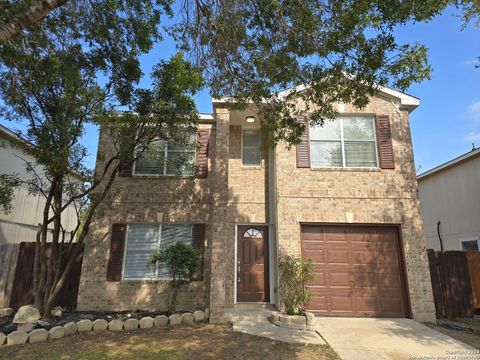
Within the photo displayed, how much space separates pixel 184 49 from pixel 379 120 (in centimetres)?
637

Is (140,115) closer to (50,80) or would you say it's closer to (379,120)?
(50,80)

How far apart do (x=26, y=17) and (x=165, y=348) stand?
20.2ft

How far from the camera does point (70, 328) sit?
689cm

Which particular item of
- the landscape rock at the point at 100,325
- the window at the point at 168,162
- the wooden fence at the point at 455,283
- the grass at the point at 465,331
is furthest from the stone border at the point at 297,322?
the window at the point at 168,162

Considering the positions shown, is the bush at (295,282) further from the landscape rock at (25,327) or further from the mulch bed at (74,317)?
the landscape rock at (25,327)

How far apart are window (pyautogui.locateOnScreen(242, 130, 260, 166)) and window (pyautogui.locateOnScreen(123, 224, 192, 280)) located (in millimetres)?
3032

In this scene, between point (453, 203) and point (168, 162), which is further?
point (453, 203)

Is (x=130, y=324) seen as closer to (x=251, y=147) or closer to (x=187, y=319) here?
(x=187, y=319)

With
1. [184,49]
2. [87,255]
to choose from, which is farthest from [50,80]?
[87,255]

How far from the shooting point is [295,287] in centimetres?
817

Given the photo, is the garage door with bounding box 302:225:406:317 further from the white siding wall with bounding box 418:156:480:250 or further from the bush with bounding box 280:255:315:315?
the white siding wall with bounding box 418:156:480:250

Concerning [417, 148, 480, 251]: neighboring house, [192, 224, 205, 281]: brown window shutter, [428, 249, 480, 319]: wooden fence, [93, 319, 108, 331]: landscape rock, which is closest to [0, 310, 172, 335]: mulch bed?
[93, 319, 108, 331]: landscape rock

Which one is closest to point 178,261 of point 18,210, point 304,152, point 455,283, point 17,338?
point 17,338

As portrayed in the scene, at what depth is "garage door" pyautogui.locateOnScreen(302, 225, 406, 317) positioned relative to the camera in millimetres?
8727
